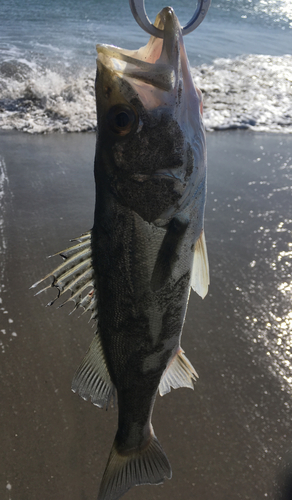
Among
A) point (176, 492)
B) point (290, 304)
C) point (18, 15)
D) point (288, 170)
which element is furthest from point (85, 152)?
point (18, 15)

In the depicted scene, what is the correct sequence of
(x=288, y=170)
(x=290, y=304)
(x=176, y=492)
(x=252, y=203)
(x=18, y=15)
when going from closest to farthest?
(x=176, y=492), (x=290, y=304), (x=252, y=203), (x=288, y=170), (x=18, y=15)

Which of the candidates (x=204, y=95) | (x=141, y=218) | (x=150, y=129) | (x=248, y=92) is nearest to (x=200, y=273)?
(x=141, y=218)

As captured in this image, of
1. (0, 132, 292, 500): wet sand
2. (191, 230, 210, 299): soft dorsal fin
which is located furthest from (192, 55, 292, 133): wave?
(191, 230, 210, 299): soft dorsal fin

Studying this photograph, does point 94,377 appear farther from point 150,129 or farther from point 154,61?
point 154,61

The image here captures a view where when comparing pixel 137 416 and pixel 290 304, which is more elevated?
pixel 137 416

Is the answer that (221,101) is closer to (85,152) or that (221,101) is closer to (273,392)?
(85,152)

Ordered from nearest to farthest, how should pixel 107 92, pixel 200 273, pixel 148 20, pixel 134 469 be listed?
pixel 148 20
pixel 107 92
pixel 200 273
pixel 134 469

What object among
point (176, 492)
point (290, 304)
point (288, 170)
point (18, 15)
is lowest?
point (176, 492)
